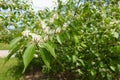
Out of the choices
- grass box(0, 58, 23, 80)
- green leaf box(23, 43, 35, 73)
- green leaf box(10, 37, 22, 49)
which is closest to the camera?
green leaf box(23, 43, 35, 73)

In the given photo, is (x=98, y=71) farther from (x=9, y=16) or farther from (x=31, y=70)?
(x=31, y=70)

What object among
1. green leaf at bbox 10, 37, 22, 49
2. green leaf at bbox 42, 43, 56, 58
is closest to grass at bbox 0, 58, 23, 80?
green leaf at bbox 10, 37, 22, 49

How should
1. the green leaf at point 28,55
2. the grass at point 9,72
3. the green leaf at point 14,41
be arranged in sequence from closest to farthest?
the green leaf at point 28,55, the green leaf at point 14,41, the grass at point 9,72

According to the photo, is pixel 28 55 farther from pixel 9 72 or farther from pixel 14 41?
pixel 9 72

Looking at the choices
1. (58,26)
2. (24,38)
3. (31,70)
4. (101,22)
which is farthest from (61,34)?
(31,70)

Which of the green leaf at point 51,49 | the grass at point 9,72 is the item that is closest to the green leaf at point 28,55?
the green leaf at point 51,49

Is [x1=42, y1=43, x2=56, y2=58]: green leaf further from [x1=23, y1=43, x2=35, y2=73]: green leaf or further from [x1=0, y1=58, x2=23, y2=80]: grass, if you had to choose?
[x1=0, y1=58, x2=23, y2=80]: grass

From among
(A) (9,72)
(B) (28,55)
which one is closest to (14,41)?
(B) (28,55)

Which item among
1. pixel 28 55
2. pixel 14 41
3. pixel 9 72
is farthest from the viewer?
pixel 9 72

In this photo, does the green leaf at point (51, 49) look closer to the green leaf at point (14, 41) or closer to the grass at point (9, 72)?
the green leaf at point (14, 41)

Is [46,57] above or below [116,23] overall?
below

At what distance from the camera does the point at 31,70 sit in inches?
282

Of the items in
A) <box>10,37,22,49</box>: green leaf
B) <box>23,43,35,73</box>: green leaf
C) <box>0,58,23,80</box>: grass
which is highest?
<box>10,37,22,49</box>: green leaf

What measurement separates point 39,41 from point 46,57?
0.17 metres
